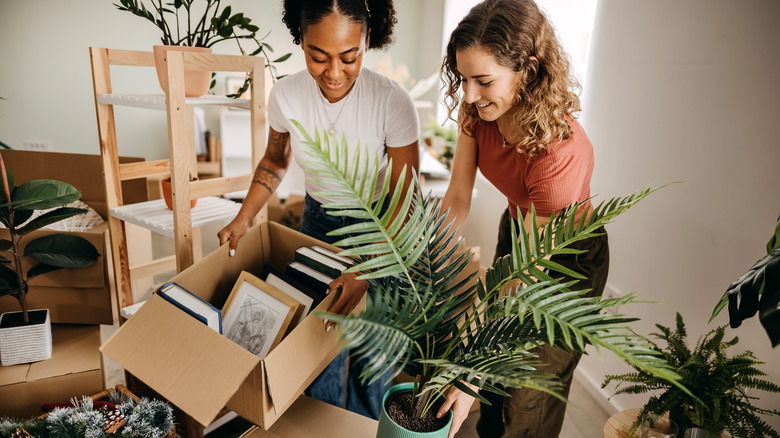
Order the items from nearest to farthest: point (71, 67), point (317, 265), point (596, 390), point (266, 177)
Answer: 1. point (317, 265)
2. point (266, 177)
3. point (596, 390)
4. point (71, 67)

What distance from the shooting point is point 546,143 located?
1088 mm

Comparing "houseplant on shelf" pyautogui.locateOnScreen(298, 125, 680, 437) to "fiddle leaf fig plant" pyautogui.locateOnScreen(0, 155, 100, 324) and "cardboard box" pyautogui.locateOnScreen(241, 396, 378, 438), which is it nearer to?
"cardboard box" pyautogui.locateOnScreen(241, 396, 378, 438)

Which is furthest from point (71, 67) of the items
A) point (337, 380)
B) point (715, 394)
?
point (715, 394)

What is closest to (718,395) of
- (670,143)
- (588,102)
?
(670,143)

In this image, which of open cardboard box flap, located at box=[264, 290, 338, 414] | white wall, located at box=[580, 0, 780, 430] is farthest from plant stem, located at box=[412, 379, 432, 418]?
white wall, located at box=[580, 0, 780, 430]

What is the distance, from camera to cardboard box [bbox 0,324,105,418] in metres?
1.36

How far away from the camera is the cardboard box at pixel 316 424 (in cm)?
107

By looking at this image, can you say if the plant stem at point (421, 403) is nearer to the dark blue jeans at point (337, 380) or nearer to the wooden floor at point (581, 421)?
the dark blue jeans at point (337, 380)

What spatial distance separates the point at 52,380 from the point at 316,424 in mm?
861

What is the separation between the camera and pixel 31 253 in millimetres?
1440

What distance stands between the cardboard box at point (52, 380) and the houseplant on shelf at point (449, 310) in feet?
3.55

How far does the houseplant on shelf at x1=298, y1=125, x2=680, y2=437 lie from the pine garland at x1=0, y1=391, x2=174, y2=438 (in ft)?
1.87

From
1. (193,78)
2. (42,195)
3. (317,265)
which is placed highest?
(193,78)

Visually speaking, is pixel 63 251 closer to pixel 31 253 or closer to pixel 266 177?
pixel 31 253
